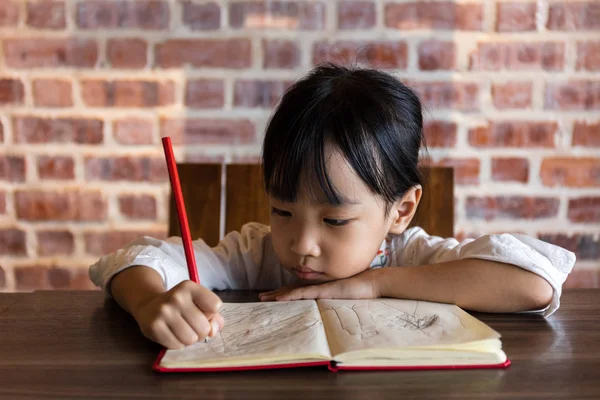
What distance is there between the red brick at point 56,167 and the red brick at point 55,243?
134 millimetres

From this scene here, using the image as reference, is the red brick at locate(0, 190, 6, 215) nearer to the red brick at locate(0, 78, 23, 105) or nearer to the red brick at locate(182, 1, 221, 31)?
the red brick at locate(0, 78, 23, 105)

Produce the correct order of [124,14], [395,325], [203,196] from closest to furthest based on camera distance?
[395,325] → [203,196] → [124,14]

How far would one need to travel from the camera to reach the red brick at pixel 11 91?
1.43 metres

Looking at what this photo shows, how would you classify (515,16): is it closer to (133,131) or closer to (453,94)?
(453,94)

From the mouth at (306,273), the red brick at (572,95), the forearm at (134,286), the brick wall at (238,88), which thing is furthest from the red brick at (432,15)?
the forearm at (134,286)

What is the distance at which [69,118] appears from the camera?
4.69 feet

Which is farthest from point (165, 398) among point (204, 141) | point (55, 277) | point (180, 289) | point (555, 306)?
point (55, 277)

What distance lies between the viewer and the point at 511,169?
4.75 ft

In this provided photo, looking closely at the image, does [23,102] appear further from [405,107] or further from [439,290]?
[439,290]

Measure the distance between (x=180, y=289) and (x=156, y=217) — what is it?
891 millimetres

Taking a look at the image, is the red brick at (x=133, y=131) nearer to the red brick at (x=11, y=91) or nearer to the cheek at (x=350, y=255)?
the red brick at (x=11, y=91)

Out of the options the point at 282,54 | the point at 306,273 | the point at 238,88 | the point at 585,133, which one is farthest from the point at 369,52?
the point at 306,273

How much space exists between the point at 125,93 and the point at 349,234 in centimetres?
83

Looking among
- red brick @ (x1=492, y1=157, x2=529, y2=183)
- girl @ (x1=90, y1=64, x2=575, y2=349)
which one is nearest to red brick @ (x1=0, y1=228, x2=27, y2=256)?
girl @ (x1=90, y1=64, x2=575, y2=349)
